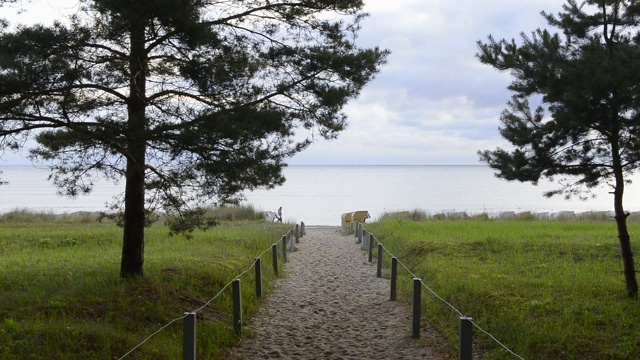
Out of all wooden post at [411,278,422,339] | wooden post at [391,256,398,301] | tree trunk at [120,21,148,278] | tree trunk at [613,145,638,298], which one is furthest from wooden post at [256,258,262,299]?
tree trunk at [613,145,638,298]

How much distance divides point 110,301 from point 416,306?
4606 mm

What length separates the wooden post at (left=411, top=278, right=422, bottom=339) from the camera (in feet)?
28.7

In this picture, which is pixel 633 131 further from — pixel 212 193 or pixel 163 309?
pixel 163 309

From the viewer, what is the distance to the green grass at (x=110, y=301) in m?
6.92

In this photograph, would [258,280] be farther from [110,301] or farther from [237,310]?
[110,301]

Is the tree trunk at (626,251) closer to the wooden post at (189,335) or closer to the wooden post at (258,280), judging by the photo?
the wooden post at (258,280)

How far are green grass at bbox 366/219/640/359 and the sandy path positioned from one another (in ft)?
2.05

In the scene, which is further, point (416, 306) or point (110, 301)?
point (110, 301)

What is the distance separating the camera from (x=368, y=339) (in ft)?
29.7

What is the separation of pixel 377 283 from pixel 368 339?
507 centimetres

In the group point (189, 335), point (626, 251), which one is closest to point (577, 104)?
point (626, 251)

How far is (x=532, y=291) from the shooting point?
10.2 m

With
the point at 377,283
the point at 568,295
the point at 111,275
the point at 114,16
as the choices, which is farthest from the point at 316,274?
the point at 114,16

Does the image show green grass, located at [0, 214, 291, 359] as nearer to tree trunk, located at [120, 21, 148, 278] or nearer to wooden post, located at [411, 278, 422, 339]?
tree trunk, located at [120, 21, 148, 278]
